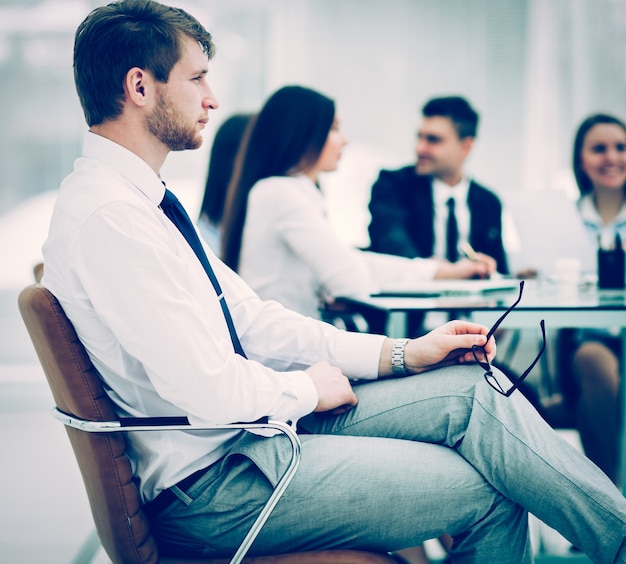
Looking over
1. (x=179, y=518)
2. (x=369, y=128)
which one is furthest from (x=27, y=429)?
(x=179, y=518)

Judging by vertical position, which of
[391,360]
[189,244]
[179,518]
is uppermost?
[189,244]

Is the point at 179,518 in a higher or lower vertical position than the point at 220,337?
lower

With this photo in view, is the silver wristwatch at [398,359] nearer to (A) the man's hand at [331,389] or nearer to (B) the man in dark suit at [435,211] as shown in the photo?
(A) the man's hand at [331,389]

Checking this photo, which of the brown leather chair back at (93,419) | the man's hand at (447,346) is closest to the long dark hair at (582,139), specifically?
the man's hand at (447,346)

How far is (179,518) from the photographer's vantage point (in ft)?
3.90

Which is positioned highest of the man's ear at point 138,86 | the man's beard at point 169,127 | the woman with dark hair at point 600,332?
the man's ear at point 138,86

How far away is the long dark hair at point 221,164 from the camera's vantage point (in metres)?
2.92

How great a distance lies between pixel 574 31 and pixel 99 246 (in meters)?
4.22

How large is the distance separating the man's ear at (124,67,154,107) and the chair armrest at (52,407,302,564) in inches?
21.0

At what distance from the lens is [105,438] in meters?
1.12

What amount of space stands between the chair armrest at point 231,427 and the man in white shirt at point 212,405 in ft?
0.10

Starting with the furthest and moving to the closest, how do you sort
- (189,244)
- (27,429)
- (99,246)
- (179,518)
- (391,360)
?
(27,429) < (391,360) < (189,244) < (179,518) < (99,246)

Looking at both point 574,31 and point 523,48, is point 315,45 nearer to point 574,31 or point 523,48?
point 523,48

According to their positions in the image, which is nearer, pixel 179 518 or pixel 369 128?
pixel 179 518
